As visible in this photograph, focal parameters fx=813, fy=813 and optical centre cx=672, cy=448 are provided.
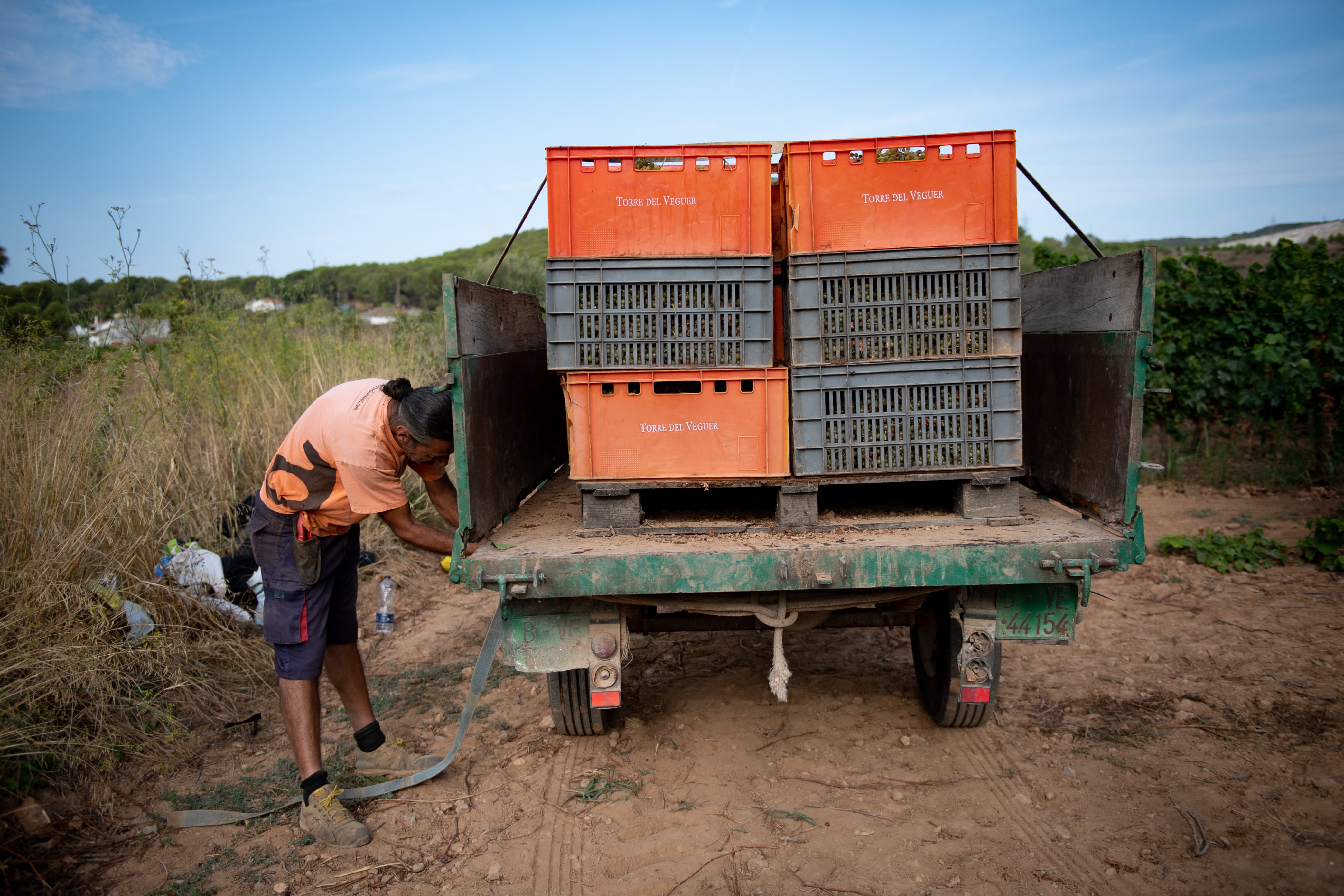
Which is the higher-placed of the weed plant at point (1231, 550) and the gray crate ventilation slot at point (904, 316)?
the gray crate ventilation slot at point (904, 316)

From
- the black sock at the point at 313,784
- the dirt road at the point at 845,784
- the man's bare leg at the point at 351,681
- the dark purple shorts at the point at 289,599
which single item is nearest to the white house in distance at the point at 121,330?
the dirt road at the point at 845,784

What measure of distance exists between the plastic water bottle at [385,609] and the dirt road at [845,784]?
478 millimetres

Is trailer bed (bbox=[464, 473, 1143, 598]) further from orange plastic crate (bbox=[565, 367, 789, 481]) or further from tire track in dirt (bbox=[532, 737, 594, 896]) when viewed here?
tire track in dirt (bbox=[532, 737, 594, 896])

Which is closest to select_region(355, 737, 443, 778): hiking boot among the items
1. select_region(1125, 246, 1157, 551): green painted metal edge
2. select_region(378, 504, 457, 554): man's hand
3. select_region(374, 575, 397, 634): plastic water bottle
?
select_region(378, 504, 457, 554): man's hand

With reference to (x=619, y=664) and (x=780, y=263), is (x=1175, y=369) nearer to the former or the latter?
(x=780, y=263)

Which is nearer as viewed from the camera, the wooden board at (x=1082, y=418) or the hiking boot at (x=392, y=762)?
the wooden board at (x=1082, y=418)

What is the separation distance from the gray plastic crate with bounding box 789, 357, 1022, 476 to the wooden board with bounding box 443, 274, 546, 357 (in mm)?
1219

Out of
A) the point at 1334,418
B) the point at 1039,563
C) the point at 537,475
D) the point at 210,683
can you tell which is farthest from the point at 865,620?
the point at 1334,418

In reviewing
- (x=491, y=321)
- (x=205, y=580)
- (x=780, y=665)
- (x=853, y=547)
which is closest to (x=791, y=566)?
(x=853, y=547)

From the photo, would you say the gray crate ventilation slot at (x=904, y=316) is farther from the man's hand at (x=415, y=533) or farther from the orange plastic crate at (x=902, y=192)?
the man's hand at (x=415, y=533)

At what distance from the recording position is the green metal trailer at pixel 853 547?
2.72 metres

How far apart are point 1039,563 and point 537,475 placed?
2469mm

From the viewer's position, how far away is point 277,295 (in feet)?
27.5

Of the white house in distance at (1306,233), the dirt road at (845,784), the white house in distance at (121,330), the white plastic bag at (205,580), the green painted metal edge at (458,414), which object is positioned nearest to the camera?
the dirt road at (845,784)
